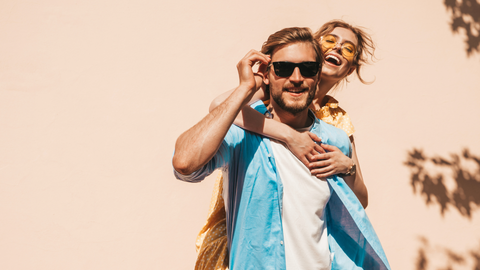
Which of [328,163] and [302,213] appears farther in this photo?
[328,163]

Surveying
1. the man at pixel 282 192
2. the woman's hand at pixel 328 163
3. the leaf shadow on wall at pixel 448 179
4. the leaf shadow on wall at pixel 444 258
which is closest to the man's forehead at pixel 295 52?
the man at pixel 282 192

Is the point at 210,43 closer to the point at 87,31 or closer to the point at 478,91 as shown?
the point at 87,31

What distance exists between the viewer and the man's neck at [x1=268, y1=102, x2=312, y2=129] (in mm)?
1919

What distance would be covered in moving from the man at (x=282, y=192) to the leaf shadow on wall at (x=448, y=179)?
2363mm

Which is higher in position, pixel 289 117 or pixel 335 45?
pixel 335 45

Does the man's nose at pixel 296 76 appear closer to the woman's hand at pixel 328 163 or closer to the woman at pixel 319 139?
the woman at pixel 319 139

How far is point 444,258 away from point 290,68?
3531mm

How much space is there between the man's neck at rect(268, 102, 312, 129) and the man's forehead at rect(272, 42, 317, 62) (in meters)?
0.32

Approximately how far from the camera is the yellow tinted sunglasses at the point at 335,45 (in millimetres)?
2455

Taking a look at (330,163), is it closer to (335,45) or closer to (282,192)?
(282,192)

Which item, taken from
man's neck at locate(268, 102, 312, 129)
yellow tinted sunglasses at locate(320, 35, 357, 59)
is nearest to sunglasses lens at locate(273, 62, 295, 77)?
man's neck at locate(268, 102, 312, 129)

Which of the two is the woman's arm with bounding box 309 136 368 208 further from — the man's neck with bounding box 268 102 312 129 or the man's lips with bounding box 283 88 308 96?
the man's lips with bounding box 283 88 308 96

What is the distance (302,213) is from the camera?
168 centimetres

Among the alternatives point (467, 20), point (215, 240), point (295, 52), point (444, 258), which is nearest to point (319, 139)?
point (295, 52)
